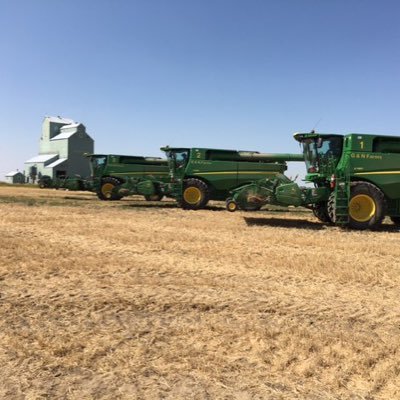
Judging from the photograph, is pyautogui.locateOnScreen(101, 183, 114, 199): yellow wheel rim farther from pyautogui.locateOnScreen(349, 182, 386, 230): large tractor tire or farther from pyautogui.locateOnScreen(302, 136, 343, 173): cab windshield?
pyautogui.locateOnScreen(349, 182, 386, 230): large tractor tire

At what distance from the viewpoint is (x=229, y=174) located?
16688 millimetres

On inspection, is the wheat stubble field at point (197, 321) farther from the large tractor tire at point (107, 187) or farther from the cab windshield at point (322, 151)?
the large tractor tire at point (107, 187)

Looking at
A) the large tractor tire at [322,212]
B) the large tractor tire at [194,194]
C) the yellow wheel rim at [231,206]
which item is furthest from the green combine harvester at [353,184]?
the large tractor tire at [194,194]

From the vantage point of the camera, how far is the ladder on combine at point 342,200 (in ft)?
36.5

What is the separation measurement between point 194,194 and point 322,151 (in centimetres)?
600

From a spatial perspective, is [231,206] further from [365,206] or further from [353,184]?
[365,206]

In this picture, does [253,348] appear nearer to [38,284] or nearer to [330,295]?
[330,295]

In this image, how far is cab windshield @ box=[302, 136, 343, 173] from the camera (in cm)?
1184

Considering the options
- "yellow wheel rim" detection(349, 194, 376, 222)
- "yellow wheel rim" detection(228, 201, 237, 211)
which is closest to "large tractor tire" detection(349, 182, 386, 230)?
"yellow wheel rim" detection(349, 194, 376, 222)

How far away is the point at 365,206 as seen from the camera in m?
11.3

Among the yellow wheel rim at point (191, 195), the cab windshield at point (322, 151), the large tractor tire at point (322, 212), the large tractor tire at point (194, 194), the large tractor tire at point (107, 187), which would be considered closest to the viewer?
the cab windshield at point (322, 151)

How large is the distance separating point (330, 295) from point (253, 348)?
1777 mm

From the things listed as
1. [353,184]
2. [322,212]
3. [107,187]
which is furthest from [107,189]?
[353,184]

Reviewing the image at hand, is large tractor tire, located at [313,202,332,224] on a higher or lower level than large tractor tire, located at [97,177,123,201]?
lower
